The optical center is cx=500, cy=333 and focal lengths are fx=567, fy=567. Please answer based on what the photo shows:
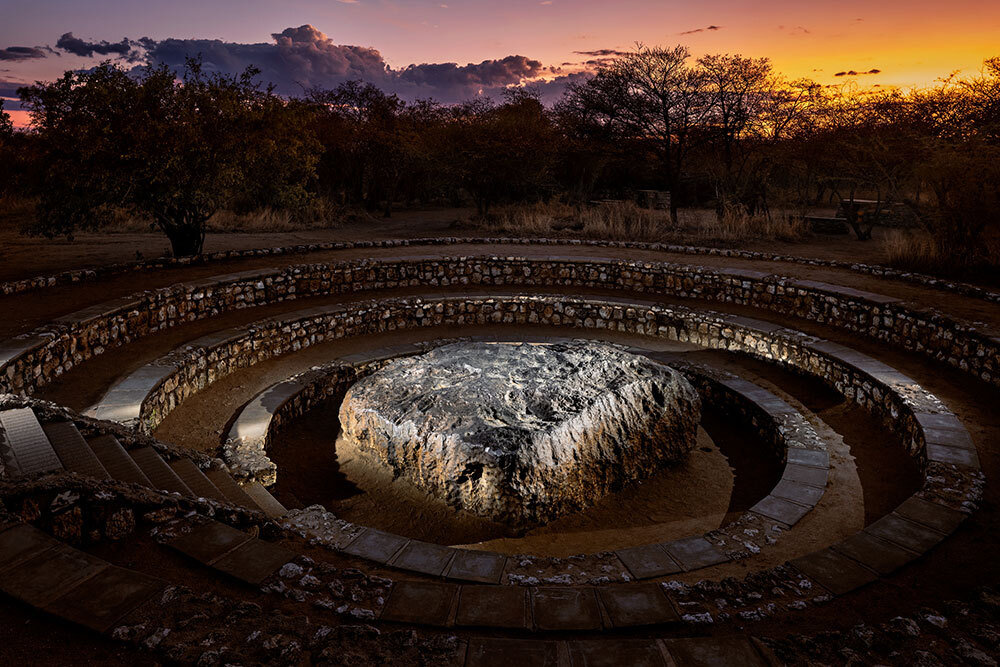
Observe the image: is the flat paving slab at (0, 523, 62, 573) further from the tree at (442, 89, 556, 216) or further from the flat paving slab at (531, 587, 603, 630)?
the tree at (442, 89, 556, 216)

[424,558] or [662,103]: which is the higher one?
[662,103]

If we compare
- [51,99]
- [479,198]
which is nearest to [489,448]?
[51,99]

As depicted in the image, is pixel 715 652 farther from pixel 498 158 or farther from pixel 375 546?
pixel 498 158

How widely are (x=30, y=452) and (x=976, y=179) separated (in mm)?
16818

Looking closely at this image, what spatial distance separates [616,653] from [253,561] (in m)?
2.14

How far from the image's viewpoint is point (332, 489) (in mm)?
6508

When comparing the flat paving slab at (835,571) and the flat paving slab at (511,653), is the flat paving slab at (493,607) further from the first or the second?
the flat paving slab at (835,571)

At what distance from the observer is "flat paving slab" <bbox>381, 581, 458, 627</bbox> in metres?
3.12

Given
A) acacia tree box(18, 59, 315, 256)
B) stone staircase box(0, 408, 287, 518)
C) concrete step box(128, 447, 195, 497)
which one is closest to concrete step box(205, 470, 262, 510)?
stone staircase box(0, 408, 287, 518)

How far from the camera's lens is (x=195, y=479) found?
530cm

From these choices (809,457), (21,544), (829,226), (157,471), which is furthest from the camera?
(829,226)

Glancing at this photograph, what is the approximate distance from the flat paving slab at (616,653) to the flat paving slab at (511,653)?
99 millimetres

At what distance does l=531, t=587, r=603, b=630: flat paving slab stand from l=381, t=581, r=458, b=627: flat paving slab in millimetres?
510

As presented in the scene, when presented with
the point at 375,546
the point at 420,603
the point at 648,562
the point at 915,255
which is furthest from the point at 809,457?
the point at 915,255
